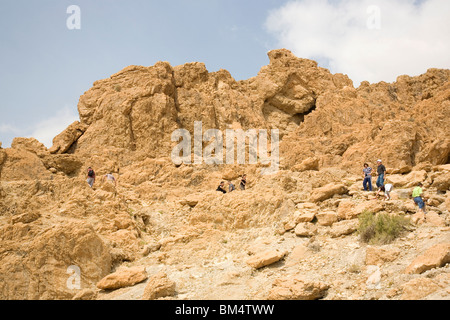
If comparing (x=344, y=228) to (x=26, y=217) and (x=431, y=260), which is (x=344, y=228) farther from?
(x=26, y=217)

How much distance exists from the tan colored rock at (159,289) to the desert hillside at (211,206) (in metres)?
0.02

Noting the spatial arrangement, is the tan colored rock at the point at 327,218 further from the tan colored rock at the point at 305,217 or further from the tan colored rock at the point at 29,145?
the tan colored rock at the point at 29,145

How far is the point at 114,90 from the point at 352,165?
1233 centimetres

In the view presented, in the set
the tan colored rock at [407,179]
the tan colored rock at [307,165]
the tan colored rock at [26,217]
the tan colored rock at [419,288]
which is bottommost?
the tan colored rock at [419,288]

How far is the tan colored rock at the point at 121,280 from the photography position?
7.91 m

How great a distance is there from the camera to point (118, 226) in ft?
35.0

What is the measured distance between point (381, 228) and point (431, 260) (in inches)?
72.6

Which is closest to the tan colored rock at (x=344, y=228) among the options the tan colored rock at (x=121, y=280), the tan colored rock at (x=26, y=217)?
the tan colored rock at (x=121, y=280)

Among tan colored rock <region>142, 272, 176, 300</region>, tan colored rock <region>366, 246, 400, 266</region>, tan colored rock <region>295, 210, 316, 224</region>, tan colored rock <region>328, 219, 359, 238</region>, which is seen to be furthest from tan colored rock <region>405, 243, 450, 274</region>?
tan colored rock <region>142, 272, 176, 300</region>

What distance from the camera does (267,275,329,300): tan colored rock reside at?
6230mm

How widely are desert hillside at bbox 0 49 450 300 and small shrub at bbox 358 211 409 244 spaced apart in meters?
0.03

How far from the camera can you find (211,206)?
11.3m

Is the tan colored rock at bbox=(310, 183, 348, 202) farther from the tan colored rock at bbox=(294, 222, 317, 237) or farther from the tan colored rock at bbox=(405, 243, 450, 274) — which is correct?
the tan colored rock at bbox=(405, 243, 450, 274)

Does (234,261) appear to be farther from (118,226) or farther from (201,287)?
(118,226)
